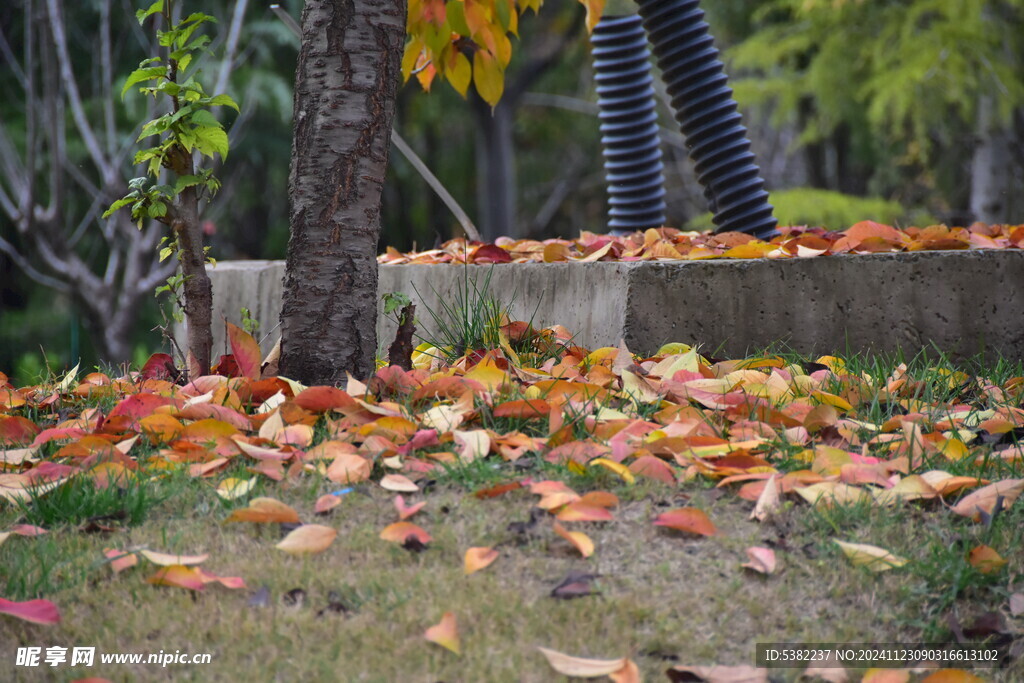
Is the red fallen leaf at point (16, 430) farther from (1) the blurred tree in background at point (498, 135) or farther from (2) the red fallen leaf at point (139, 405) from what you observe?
(1) the blurred tree in background at point (498, 135)

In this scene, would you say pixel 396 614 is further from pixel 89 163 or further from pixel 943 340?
pixel 89 163

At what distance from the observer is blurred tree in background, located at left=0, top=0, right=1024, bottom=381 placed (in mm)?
8859

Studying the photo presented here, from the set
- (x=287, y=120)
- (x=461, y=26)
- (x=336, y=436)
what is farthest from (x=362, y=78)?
(x=287, y=120)

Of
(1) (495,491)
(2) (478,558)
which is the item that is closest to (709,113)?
(1) (495,491)

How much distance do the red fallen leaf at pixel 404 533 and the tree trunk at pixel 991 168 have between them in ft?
26.9

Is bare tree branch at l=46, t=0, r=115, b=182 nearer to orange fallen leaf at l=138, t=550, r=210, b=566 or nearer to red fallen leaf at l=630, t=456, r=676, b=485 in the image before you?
orange fallen leaf at l=138, t=550, r=210, b=566

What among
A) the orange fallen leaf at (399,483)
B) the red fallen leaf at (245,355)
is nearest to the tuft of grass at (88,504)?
the orange fallen leaf at (399,483)

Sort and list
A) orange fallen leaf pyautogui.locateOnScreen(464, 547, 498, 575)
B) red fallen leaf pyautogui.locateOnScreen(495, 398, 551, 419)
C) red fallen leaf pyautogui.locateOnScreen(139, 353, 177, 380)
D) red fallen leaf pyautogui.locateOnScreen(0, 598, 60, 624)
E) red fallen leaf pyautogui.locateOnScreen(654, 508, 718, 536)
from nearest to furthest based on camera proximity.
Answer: red fallen leaf pyautogui.locateOnScreen(0, 598, 60, 624)
orange fallen leaf pyautogui.locateOnScreen(464, 547, 498, 575)
red fallen leaf pyautogui.locateOnScreen(654, 508, 718, 536)
red fallen leaf pyautogui.locateOnScreen(495, 398, 551, 419)
red fallen leaf pyautogui.locateOnScreen(139, 353, 177, 380)

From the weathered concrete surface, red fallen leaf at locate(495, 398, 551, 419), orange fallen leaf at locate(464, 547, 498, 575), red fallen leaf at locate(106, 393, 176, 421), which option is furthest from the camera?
the weathered concrete surface

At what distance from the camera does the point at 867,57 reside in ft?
32.2

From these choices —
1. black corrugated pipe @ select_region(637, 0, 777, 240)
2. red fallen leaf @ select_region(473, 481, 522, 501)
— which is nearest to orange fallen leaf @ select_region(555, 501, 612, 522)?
red fallen leaf @ select_region(473, 481, 522, 501)

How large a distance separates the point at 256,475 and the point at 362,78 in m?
1.15

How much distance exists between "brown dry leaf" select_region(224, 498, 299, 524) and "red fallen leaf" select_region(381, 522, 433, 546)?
0.19m

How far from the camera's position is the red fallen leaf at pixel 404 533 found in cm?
178
